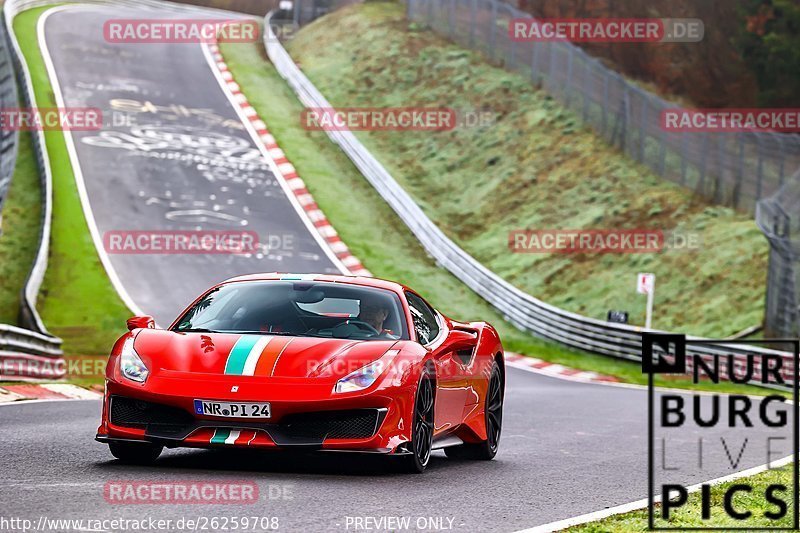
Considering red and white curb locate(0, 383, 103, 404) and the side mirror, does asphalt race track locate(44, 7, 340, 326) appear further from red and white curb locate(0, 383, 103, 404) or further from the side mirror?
the side mirror

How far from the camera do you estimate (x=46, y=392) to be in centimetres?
1509

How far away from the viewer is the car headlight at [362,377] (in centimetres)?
836

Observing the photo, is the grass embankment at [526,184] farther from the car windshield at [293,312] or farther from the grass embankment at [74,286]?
the car windshield at [293,312]

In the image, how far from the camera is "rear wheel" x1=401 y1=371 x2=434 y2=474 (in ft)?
28.4

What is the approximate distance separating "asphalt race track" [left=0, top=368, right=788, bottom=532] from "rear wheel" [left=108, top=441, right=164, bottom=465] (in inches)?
3.0

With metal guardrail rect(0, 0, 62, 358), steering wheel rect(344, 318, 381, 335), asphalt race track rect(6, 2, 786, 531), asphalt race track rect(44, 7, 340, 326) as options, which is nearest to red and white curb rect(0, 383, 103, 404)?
asphalt race track rect(6, 2, 786, 531)

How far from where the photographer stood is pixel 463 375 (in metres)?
9.95

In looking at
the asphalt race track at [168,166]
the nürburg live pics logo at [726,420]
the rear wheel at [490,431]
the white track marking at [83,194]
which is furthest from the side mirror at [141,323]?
the asphalt race track at [168,166]

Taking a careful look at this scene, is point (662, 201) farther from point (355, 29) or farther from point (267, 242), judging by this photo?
point (355, 29)

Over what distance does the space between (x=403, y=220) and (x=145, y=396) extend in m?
29.0

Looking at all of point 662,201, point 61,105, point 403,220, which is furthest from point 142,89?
point 662,201

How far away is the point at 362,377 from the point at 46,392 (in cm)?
758

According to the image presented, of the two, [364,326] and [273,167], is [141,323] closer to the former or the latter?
[364,326]

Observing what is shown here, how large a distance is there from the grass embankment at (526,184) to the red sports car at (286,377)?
69.1ft
